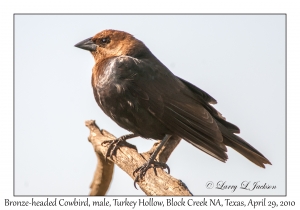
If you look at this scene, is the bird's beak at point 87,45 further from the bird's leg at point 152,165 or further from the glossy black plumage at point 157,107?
the bird's leg at point 152,165

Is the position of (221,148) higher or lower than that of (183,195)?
higher

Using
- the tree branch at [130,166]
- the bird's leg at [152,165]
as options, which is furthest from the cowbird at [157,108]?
the tree branch at [130,166]

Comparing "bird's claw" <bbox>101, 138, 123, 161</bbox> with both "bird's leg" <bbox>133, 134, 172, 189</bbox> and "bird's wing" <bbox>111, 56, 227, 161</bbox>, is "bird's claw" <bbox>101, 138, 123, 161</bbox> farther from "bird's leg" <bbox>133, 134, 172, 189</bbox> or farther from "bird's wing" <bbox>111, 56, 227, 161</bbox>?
"bird's wing" <bbox>111, 56, 227, 161</bbox>

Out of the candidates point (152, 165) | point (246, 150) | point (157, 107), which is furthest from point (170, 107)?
point (246, 150)

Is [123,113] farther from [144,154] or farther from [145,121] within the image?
[144,154]

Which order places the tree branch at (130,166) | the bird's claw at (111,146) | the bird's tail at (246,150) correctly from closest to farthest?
the tree branch at (130,166), the bird's tail at (246,150), the bird's claw at (111,146)

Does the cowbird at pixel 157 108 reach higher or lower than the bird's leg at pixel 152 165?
higher
